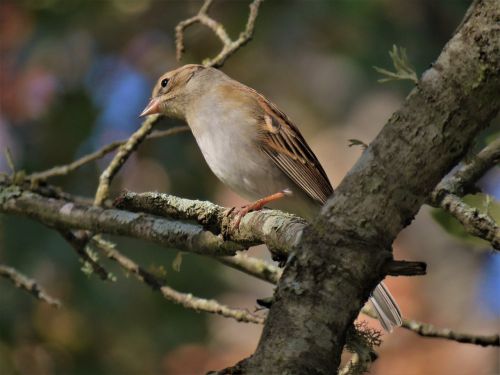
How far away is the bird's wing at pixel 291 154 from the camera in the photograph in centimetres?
422

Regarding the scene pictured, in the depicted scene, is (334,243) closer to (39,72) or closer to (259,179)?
(259,179)

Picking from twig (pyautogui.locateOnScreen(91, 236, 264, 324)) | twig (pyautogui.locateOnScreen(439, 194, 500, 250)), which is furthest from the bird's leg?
twig (pyautogui.locateOnScreen(439, 194, 500, 250))

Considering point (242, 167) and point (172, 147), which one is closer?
point (242, 167)

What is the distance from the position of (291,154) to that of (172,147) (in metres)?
2.35

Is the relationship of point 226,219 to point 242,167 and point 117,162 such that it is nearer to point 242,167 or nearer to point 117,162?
point 117,162

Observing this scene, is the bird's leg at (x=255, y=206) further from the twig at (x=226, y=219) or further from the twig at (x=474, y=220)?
the twig at (x=474, y=220)

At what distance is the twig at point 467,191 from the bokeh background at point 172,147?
2.54 meters

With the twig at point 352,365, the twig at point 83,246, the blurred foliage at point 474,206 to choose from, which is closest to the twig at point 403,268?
the twig at point 352,365

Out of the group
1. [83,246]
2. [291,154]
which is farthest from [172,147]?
[83,246]

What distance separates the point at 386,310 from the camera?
10.9ft

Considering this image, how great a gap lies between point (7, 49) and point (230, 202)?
8.17 feet

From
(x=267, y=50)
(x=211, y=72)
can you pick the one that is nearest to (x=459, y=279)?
(x=267, y=50)

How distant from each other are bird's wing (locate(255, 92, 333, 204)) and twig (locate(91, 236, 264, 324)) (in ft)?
3.19

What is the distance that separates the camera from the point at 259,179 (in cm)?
426
